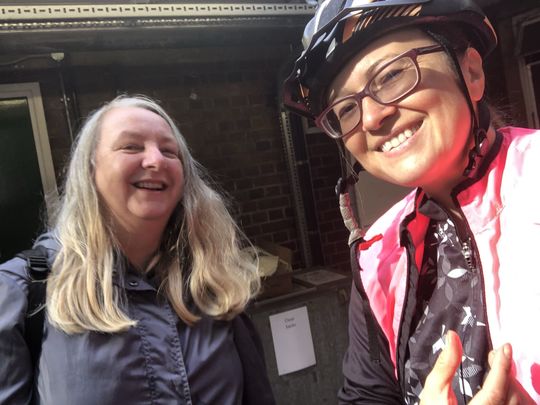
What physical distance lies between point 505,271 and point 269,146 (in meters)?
3.05

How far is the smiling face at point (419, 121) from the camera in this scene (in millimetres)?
1084

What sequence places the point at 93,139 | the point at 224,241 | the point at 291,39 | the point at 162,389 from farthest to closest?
1. the point at 291,39
2. the point at 224,241
3. the point at 93,139
4. the point at 162,389

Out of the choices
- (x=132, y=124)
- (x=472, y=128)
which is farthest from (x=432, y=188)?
(x=132, y=124)

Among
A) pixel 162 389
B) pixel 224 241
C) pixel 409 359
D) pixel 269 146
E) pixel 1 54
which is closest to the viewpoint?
pixel 409 359

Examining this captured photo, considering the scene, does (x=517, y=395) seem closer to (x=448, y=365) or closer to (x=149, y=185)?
(x=448, y=365)

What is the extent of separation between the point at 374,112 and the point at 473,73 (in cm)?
28

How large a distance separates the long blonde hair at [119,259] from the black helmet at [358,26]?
79 centimetres

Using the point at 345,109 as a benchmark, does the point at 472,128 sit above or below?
below

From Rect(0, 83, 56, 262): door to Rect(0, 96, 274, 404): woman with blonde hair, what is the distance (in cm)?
149

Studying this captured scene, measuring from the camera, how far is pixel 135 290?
165cm

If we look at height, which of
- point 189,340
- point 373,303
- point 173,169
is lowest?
point 189,340

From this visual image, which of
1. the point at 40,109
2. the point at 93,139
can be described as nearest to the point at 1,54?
the point at 40,109

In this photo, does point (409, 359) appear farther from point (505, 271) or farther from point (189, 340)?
point (189, 340)

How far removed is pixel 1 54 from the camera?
3062 mm
